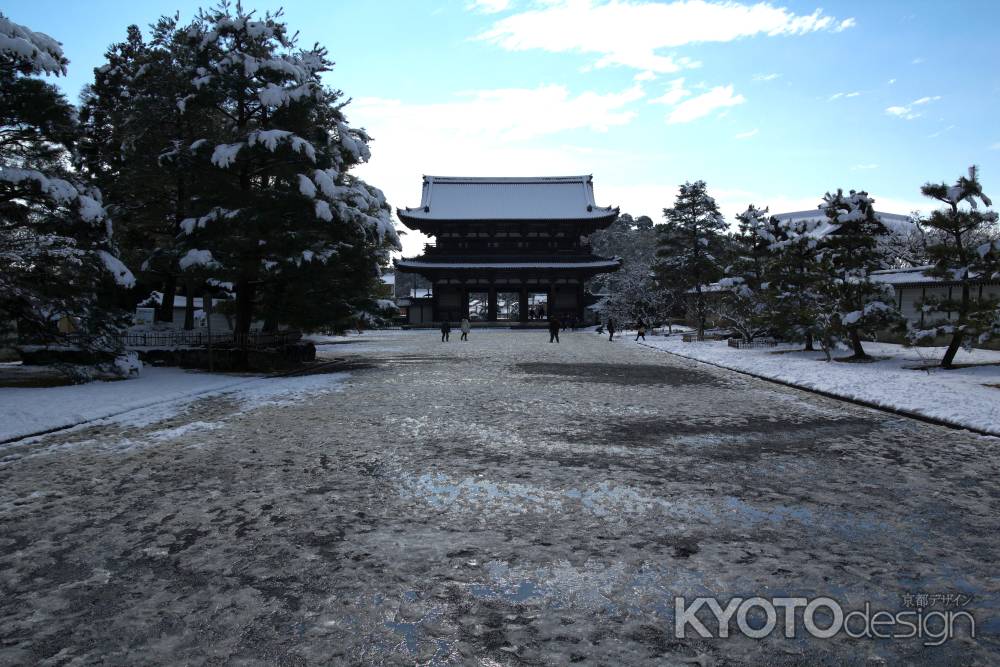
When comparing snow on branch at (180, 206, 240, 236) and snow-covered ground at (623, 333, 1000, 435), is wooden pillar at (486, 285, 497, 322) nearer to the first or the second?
snow-covered ground at (623, 333, 1000, 435)

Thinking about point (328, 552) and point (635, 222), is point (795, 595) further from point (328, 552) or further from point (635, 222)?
point (635, 222)

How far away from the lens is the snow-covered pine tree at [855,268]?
19.0 meters

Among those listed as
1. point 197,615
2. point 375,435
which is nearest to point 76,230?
point 375,435

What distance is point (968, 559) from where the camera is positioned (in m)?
3.83

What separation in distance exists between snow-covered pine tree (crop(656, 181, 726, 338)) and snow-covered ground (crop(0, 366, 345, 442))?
976 inches

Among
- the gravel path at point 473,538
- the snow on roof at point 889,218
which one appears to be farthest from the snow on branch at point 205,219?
the snow on roof at point 889,218

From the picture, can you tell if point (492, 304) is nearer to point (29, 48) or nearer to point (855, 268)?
point (855, 268)

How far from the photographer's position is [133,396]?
38.1ft

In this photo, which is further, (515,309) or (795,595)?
(515,309)

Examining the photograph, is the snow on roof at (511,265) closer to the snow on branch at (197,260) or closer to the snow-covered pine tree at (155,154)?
the snow-covered pine tree at (155,154)

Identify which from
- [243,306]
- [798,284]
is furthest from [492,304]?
[243,306]

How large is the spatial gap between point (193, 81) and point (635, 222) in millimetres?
97785

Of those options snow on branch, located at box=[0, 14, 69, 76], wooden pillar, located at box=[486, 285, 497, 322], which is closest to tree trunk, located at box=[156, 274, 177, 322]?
snow on branch, located at box=[0, 14, 69, 76]

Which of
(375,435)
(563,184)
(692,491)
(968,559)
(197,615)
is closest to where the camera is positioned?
(197,615)
